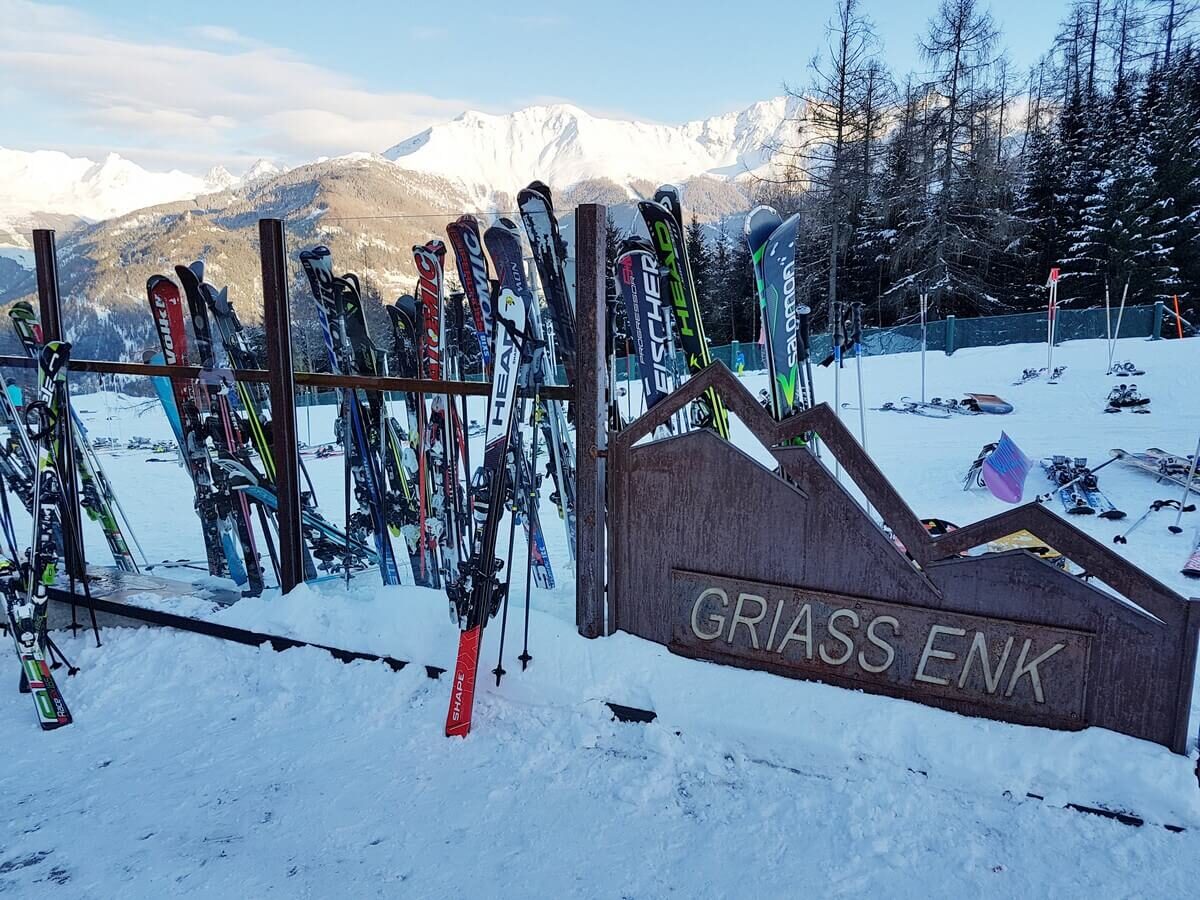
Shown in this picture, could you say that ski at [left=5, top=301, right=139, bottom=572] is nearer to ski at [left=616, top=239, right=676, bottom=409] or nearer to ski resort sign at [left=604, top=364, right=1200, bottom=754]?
ski at [left=616, top=239, right=676, bottom=409]

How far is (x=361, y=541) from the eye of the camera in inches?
172

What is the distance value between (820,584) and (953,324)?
1743cm

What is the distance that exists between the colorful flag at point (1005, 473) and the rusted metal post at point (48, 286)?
22.7 ft

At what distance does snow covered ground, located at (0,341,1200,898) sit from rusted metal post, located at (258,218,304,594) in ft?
1.00

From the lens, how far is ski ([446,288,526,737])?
2535mm

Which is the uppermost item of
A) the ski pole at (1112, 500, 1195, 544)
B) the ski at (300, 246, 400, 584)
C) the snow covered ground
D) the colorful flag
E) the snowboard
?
the ski at (300, 246, 400, 584)

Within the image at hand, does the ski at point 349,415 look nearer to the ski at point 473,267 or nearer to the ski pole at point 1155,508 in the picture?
the ski at point 473,267

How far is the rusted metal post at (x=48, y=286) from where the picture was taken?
3.82 metres

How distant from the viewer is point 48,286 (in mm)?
3900

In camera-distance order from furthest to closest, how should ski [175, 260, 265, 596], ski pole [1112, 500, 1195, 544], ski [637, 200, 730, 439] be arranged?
ski pole [1112, 500, 1195, 544] → ski [175, 260, 265, 596] → ski [637, 200, 730, 439]

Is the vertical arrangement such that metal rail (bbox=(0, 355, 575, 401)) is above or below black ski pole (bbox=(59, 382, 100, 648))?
above

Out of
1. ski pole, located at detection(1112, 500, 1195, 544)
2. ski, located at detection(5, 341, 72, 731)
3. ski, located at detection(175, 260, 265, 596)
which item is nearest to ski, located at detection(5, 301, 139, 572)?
ski, located at detection(175, 260, 265, 596)

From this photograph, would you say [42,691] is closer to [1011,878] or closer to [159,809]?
[159,809]

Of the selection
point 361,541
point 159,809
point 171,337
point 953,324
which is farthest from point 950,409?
point 159,809
